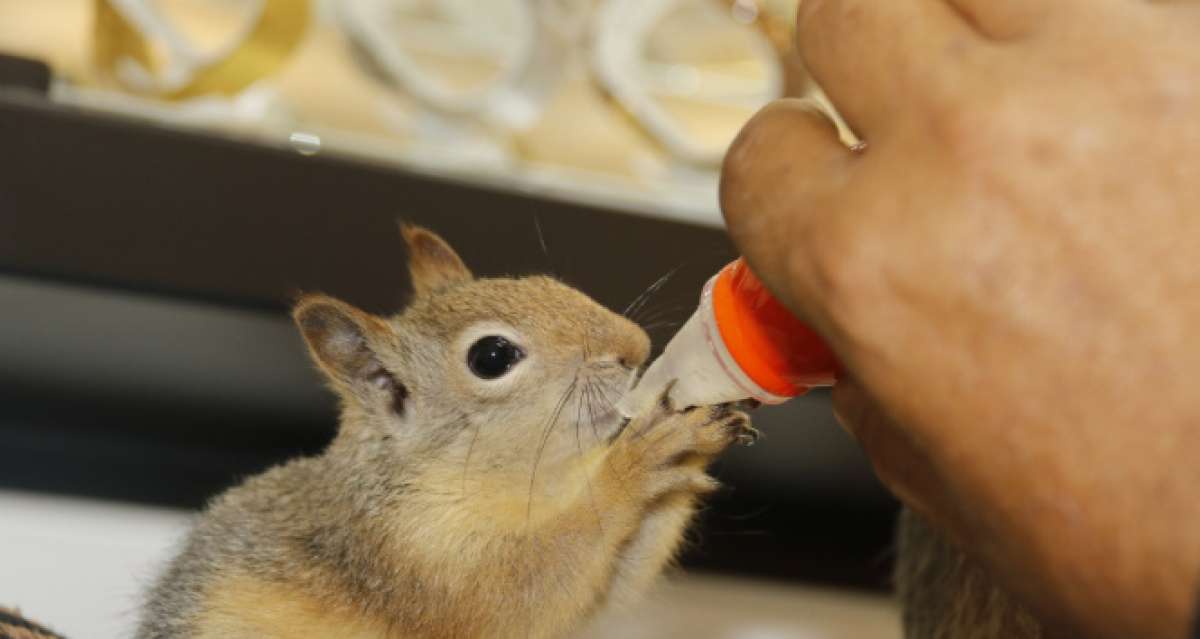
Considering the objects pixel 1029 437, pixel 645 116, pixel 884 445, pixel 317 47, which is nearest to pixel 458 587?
pixel 884 445

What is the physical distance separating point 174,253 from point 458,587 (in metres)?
0.43

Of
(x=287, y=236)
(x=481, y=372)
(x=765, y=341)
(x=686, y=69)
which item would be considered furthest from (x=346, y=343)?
(x=686, y=69)

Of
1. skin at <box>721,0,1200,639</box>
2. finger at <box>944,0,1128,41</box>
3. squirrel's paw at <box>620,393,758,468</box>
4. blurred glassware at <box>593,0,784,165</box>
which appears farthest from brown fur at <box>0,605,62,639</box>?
blurred glassware at <box>593,0,784,165</box>

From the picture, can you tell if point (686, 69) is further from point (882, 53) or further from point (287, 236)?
point (882, 53)

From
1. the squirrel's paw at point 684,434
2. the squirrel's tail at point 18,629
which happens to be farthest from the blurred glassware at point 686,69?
the squirrel's tail at point 18,629

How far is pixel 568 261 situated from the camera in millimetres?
952

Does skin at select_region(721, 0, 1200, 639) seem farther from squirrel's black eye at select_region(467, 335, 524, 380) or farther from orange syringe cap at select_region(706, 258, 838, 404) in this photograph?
squirrel's black eye at select_region(467, 335, 524, 380)

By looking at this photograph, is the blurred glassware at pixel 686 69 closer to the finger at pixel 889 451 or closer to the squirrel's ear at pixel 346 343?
the squirrel's ear at pixel 346 343

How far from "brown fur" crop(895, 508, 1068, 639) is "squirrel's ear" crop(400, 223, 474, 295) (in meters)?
0.36

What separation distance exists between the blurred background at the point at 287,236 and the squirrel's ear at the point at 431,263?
0.06 m

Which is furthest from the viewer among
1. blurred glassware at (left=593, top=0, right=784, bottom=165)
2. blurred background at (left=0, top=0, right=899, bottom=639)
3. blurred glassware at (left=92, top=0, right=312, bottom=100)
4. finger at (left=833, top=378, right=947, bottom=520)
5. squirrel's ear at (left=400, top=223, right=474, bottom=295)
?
blurred glassware at (left=593, top=0, right=784, bottom=165)

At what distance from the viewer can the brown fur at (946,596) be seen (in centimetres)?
71

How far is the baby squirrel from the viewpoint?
0.73 m

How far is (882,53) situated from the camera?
465 millimetres
